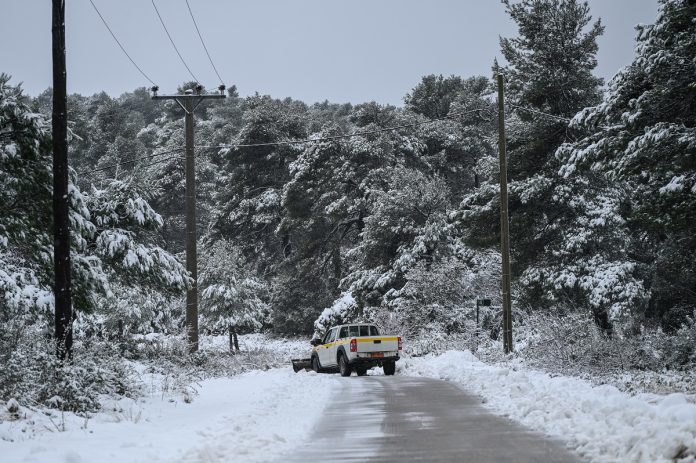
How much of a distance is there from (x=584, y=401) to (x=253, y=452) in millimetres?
5045

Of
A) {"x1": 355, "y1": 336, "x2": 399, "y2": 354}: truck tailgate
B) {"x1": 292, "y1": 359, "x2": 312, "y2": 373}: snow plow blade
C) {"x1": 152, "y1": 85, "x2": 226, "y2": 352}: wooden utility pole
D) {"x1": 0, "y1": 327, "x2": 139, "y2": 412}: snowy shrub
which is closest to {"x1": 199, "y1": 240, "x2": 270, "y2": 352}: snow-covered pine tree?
{"x1": 292, "y1": 359, "x2": 312, "y2": 373}: snow plow blade

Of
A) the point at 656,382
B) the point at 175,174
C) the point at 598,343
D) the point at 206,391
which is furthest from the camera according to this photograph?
the point at 175,174

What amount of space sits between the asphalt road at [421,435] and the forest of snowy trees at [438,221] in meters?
5.11

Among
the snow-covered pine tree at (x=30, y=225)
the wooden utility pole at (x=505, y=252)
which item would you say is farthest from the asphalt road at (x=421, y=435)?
the wooden utility pole at (x=505, y=252)

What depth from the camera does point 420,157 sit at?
55188 millimetres

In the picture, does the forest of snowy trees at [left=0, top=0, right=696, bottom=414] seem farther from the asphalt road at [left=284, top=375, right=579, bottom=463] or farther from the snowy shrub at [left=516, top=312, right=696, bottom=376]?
the asphalt road at [left=284, top=375, right=579, bottom=463]

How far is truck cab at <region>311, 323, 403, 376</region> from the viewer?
83.7 feet

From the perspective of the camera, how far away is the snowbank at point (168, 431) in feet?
27.9

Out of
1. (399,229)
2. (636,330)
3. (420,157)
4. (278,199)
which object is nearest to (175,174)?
(278,199)

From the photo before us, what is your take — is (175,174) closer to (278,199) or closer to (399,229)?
(278,199)

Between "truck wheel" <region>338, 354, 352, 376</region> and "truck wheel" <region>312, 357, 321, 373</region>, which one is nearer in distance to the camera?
"truck wheel" <region>338, 354, 352, 376</region>

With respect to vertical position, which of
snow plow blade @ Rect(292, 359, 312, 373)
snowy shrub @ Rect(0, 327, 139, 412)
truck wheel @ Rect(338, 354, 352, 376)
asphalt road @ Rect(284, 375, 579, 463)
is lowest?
snow plow blade @ Rect(292, 359, 312, 373)

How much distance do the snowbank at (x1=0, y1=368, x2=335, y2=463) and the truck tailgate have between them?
34.5 feet

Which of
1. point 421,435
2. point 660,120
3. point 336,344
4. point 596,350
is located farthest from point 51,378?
point 660,120
